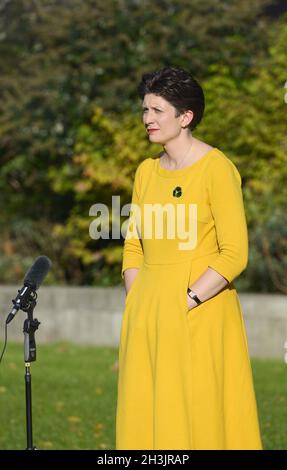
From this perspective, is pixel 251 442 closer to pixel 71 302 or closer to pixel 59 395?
pixel 59 395

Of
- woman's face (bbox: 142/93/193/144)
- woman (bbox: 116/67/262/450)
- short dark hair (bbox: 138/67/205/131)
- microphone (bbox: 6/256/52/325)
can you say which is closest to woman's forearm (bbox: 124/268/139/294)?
woman (bbox: 116/67/262/450)

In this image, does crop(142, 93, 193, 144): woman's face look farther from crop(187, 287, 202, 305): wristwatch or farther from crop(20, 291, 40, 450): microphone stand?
crop(20, 291, 40, 450): microphone stand

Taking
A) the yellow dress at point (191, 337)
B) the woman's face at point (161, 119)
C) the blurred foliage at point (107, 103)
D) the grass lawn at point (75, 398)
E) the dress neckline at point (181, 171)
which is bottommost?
the yellow dress at point (191, 337)

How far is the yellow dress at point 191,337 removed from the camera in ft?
16.4

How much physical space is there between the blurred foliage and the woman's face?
10592mm

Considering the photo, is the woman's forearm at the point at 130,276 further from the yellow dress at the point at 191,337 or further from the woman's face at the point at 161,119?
the woman's face at the point at 161,119

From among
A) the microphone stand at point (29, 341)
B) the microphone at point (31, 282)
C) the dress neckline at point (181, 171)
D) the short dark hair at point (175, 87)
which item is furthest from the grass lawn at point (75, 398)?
the short dark hair at point (175, 87)

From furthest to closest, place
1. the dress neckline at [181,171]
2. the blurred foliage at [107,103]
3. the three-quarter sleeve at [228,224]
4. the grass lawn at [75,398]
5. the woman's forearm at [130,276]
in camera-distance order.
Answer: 1. the blurred foliage at [107,103]
2. the grass lawn at [75,398]
3. the woman's forearm at [130,276]
4. the dress neckline at [181,171]
5. the three-quarter sleeve at [228,224]

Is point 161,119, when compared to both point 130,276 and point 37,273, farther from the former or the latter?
point 37,273

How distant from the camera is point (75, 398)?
1091cm

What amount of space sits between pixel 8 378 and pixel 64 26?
6.59 metres

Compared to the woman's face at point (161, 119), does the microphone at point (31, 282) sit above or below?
below

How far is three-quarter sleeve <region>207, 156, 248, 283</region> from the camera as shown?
16.2ft

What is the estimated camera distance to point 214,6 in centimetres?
1711
